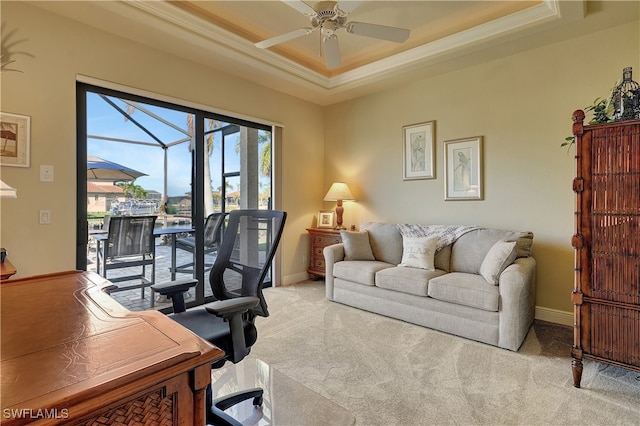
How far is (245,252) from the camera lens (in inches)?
79.4

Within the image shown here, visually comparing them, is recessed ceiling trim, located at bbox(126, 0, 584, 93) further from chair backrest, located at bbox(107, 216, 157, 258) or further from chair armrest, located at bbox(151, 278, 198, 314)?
chair armrest, located at bbox(151, 278, 198, 314)

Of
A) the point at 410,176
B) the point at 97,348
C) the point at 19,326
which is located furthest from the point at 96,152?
the point at 410,176

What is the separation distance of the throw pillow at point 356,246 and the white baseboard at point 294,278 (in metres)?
1.12

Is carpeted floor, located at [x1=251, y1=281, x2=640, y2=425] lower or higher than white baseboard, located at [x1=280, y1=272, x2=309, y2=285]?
lower

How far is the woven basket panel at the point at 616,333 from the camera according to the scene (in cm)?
192

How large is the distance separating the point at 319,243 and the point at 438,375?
8.69 feet

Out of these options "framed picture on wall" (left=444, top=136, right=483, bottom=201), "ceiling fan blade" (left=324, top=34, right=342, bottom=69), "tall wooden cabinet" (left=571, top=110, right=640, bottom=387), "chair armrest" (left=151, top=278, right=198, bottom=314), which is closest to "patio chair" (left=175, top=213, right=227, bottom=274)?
"chair armrest" (left=151, top=278, right=198, bottom=314)

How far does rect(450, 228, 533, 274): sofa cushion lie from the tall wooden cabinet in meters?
0.88

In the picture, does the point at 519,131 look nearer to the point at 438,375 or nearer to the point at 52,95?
the point at 438,375

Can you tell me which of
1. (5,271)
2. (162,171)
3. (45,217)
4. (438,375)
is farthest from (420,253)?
(45,217)

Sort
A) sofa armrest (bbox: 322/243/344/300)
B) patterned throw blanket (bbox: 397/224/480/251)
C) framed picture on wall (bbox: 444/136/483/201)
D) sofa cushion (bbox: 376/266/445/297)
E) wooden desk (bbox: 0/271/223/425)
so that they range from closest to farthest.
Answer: wooden desk (bbox: 0/271/223/425), sofa cushion (bbox: 376/266/445/297), patterned throw blanket (bbox: 397/224/480/251), framed picture on wall (bbox: 444/136/483/201), sofa armrest (bbox: 322/243/344/300)

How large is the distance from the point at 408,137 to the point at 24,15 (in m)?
3.90

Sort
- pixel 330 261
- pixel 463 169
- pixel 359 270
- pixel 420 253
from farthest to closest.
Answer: pixel 330 261 → pixel 463 169 → pixel 359 270 → pixel 420 253

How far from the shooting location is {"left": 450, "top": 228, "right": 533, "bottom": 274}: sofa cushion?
3021 mm
